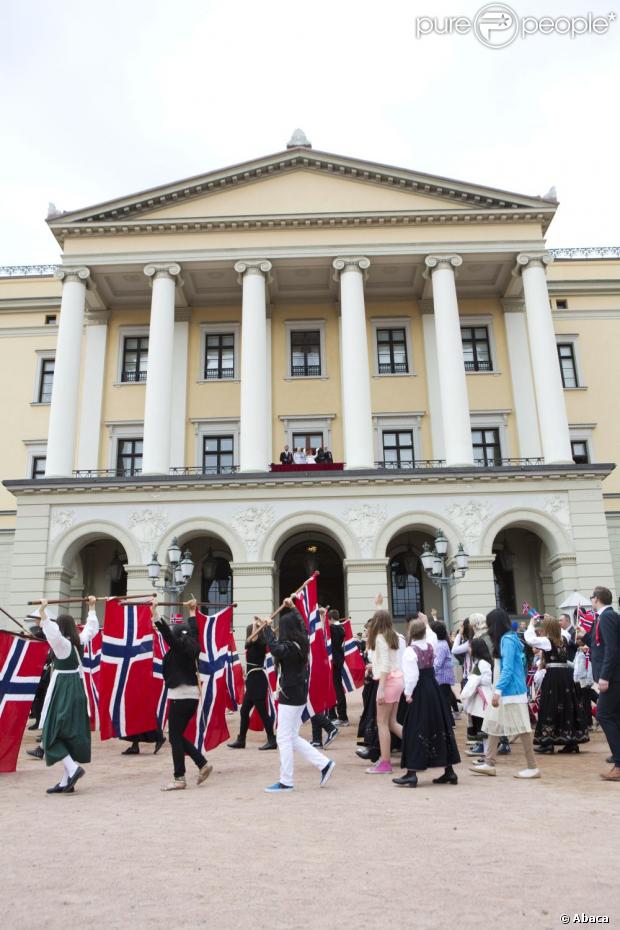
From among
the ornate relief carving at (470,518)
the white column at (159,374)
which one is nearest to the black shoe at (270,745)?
the ornate relief carving at (470,518)

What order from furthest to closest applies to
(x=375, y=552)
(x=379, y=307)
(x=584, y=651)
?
(x=379, y=307)
(x=375, y=552)
(x=584, y=651)


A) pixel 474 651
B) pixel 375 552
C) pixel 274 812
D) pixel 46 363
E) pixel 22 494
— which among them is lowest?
pixel 274 812

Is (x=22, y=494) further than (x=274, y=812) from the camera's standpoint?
Yes

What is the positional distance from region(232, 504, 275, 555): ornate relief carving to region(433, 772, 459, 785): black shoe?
60.1 ft

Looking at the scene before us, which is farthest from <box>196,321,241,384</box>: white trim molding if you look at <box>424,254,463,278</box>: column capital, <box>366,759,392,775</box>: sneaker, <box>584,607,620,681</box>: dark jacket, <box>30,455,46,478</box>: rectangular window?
<box>584,607,620,681</box>: dark jacket

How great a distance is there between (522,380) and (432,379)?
388 cm

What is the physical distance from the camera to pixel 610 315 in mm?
37312

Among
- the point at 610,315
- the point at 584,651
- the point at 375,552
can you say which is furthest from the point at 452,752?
the point at 610,315

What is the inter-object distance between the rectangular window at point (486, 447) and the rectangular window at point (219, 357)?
35.6 feet

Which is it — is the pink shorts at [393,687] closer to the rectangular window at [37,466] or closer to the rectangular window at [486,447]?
the rectangular window at [486,447]

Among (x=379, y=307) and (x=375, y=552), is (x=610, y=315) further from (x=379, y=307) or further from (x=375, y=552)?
(x=375, y=552)

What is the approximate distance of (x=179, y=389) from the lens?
3328cm

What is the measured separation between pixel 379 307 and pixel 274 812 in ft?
95.1

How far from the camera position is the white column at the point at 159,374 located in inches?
1126
